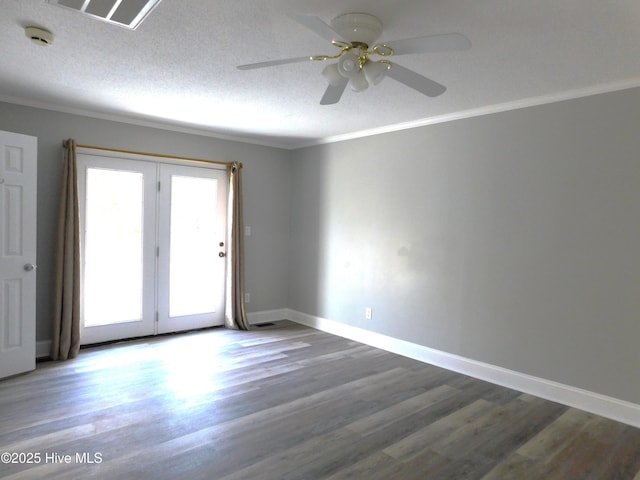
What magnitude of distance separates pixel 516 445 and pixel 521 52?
247 cm

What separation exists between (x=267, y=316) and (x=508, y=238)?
11.2 ft

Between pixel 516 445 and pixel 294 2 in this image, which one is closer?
pixel 294 2

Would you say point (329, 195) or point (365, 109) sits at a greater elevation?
point (365, 109)

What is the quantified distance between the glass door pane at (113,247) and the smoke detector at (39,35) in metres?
2.08

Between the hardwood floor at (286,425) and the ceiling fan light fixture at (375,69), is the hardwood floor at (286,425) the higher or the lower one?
the lower one

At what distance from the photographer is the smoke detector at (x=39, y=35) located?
7.88ft

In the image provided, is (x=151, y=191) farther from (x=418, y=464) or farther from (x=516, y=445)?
(x=516, y=445)

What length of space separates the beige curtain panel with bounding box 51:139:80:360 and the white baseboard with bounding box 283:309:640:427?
2888 mm

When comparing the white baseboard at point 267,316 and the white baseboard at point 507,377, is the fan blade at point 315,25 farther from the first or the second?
the white baseboard at point 267,316

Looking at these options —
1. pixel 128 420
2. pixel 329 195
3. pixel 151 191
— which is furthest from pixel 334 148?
pixel 128 420

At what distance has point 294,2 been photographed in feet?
6.81

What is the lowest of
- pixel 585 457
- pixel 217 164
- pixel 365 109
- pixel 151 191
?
pixel 585 457

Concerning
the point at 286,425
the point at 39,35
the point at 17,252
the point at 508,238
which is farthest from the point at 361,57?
the point at 17,252

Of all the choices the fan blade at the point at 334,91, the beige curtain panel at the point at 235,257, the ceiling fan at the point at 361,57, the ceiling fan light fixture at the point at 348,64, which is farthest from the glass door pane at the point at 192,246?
the ceiling fan light fixture at the point at 348,64
